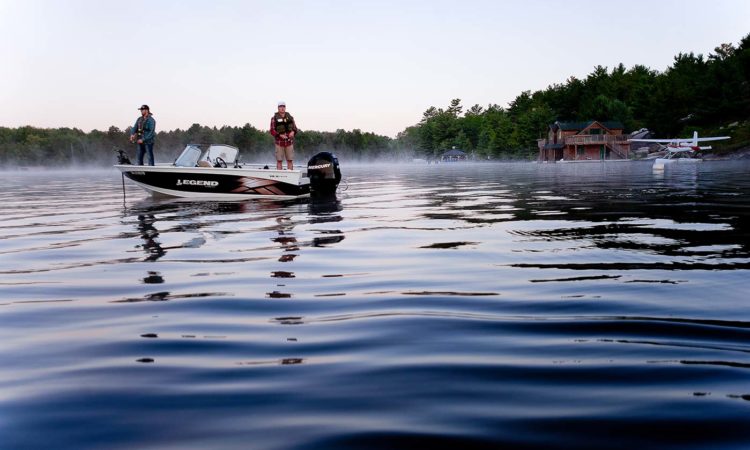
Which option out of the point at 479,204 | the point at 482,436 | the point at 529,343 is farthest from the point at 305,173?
the point at 482,436

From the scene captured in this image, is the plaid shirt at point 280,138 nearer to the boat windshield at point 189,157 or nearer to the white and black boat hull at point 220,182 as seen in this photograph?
the white and black boat hull at point 220,182

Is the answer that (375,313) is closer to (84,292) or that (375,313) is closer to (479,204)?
(84,292)

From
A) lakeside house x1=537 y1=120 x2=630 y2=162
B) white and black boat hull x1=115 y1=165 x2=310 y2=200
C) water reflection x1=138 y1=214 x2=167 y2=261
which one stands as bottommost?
water reflection x1=138 y1=214 x2=167 y2=261

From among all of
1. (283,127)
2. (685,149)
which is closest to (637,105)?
(685,149)

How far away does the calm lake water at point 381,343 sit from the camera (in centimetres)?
274

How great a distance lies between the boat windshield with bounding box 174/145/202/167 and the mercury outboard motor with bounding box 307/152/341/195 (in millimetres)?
3226

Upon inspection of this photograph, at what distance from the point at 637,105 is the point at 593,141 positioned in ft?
64.0

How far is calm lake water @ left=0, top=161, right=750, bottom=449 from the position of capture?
274cm

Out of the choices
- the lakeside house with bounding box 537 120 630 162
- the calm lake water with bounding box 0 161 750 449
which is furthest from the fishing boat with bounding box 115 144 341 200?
the lakeside house with bounding box 537 120 630 162

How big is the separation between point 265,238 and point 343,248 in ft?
5.55

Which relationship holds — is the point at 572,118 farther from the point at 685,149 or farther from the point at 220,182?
the point at 220,182

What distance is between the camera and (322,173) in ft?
63.9

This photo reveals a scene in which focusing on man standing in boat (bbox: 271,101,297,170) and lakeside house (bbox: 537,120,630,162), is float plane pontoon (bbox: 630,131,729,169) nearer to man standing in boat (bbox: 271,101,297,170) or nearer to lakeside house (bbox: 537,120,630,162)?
lakeside house (bbox: 537,120,630,162)

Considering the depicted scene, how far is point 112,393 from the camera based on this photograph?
3260 mm
